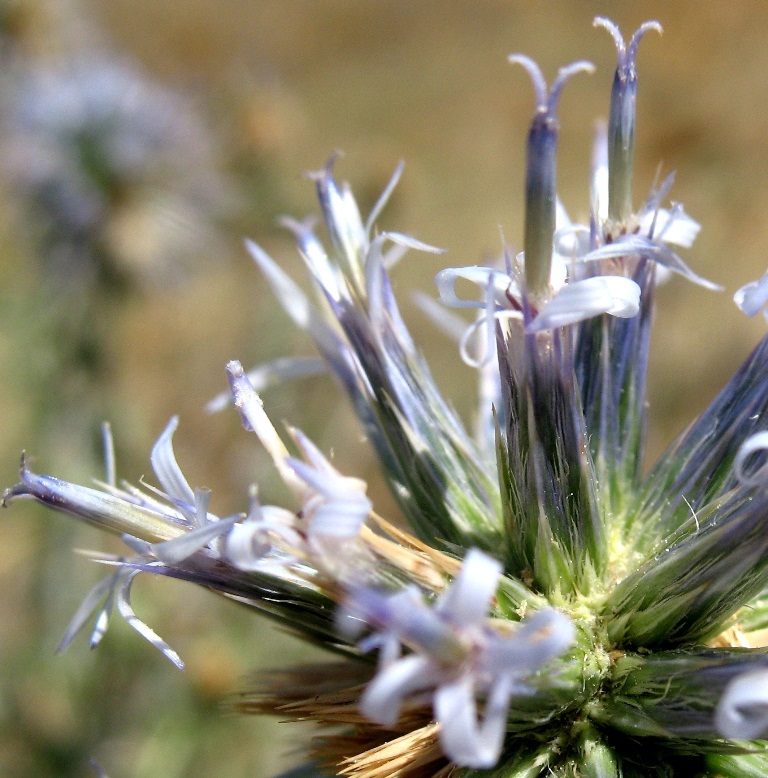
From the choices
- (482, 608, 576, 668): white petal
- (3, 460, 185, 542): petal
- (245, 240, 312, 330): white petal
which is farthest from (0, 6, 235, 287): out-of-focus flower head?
(482, 608, 576, 668): white petal

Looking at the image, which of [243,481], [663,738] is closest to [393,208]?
[243,481]

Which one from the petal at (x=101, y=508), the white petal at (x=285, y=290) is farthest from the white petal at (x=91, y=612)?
the white petal at (x=285, y=290)

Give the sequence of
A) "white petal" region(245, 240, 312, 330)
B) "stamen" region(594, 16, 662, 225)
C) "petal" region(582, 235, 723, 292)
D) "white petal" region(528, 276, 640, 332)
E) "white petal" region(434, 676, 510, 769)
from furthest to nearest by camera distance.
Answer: "white petal" region(245, 240, 312, 330), "stamen" region(594, 16, 662, 225), "petal" region(582, 235, 723, 292), "white petal" region(528, 276, 640, 332), "white petal" region(434, 676, 510, 769)

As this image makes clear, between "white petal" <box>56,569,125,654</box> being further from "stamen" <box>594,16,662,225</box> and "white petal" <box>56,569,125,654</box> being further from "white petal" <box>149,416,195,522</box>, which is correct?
"stamen" <box>594,16,662,225</box>

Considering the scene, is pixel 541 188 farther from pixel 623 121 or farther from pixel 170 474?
pixel 170 474

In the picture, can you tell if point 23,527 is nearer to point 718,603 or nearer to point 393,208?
point 393,208

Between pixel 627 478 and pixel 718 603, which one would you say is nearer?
pixel 718 603

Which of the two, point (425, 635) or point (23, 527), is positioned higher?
point (23, 527)
